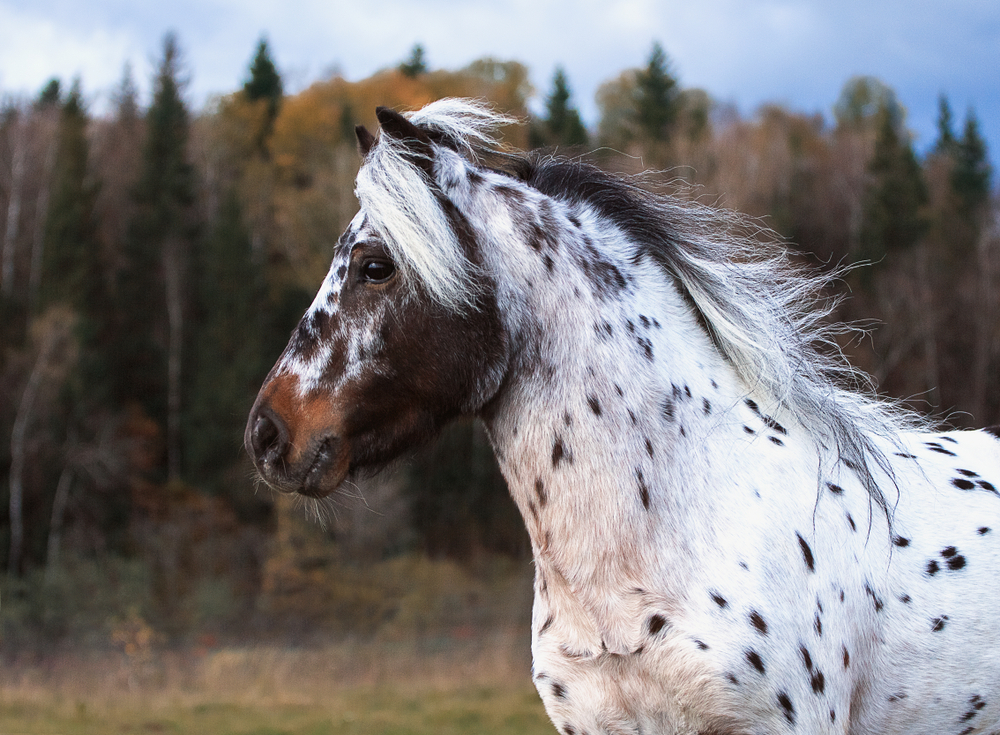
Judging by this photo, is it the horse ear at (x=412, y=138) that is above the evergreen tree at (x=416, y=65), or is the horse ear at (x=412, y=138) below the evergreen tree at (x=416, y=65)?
below

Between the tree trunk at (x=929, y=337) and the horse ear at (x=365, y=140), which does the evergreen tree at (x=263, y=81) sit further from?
the horse ear at (x=365, y=140)

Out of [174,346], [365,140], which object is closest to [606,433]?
[365,140]

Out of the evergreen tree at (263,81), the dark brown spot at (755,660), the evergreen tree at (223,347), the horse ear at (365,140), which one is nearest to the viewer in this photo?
the dark brown spot at (755,660)

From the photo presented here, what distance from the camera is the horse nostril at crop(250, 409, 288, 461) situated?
274cm

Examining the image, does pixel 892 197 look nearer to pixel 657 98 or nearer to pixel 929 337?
pixel 929 337

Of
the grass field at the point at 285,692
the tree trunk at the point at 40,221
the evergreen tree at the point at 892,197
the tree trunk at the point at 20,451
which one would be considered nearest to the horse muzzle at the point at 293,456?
the grass field at the point at 285,692

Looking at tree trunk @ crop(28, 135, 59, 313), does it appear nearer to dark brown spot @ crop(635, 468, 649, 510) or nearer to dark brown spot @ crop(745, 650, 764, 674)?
dark brown spot @ crop(635, 468, 649, 510)

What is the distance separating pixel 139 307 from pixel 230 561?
44.0 ft

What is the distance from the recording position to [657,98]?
1606 inches

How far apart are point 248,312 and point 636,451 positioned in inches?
1290

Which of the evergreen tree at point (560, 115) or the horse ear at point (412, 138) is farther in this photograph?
the evergreen tree at point (560, 115)

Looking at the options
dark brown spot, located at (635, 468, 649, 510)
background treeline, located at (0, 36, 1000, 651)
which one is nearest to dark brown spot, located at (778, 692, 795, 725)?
dark brown spot, located at (635, 468, 649, 510)

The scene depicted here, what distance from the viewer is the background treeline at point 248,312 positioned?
2406 cm

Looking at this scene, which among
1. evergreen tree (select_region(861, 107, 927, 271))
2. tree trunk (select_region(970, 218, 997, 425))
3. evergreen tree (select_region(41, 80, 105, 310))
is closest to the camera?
tree trunk (select_region(970, 218, 997, 425))
